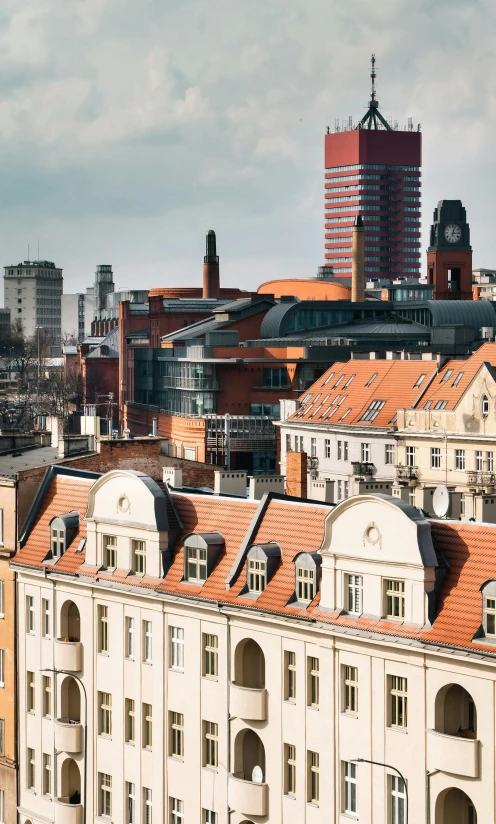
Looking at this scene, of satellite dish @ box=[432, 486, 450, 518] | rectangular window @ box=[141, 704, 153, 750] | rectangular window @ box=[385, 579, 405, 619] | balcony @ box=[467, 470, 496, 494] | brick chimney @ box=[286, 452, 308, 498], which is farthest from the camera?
balcony @ box=[467, 470, 496, 494]

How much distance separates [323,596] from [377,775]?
18.4 ft

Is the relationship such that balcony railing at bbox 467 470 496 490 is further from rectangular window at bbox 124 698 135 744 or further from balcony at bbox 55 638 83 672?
rectangular window at bbox 124 698 135 744

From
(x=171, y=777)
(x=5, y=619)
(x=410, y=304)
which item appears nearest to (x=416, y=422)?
(x=5, y=619)

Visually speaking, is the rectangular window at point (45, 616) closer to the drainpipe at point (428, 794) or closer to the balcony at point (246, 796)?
the balcony at point (246, 796)

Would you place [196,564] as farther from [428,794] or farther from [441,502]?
[428,794]

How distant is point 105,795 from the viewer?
211ft

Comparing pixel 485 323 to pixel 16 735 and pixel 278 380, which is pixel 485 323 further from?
pixel 16 735

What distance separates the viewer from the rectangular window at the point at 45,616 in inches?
2685

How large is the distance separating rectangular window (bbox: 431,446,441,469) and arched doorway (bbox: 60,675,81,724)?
5438 cm

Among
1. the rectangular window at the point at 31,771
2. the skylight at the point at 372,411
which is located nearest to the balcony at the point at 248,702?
the rectangular window at the point at 31,771

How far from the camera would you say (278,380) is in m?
180

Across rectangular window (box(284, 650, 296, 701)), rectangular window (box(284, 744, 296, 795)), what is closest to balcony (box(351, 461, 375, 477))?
rectangular window (box(284, 650, 296, 701))

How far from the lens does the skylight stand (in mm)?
126162

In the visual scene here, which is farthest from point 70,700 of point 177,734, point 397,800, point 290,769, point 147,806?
point 397,800
